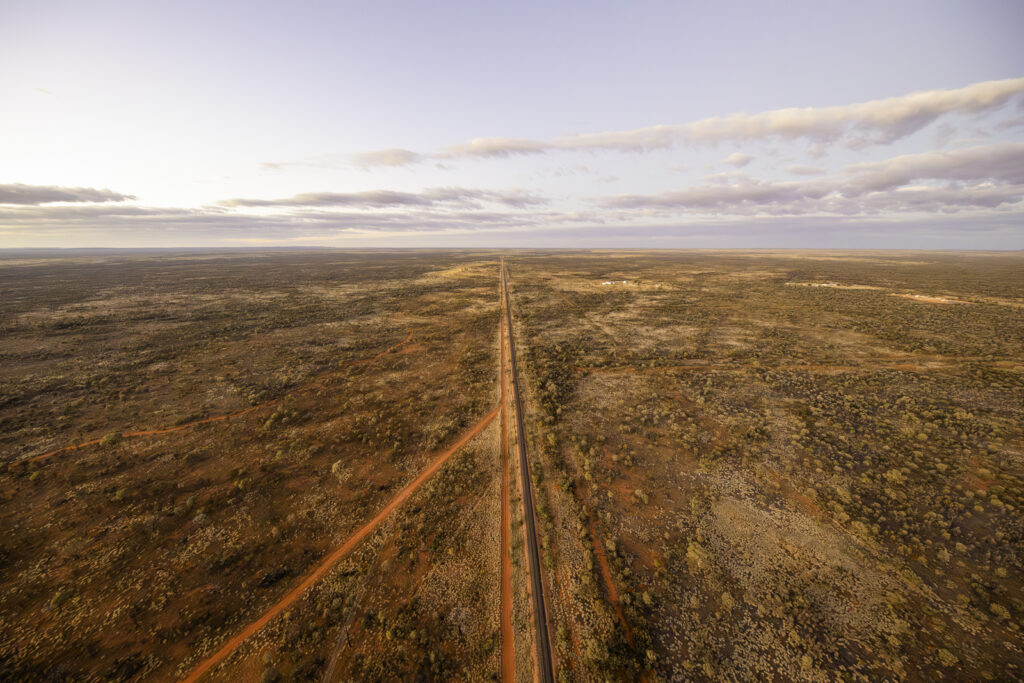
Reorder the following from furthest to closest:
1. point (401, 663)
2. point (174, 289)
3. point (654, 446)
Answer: point (174, 289) → point (654, 446) → point (401, 663)

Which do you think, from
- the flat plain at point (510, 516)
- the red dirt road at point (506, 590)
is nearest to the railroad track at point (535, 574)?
the flat plain at point (510, 516)

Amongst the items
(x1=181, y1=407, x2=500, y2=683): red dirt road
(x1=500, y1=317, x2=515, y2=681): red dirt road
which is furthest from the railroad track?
(x1=181, y1=407, x2=500, y2=683): red dirt road

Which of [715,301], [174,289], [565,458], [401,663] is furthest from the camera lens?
[174,289]

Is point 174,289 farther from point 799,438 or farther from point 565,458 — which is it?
point 799,438

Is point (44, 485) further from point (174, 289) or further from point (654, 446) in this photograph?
point (174, 289)

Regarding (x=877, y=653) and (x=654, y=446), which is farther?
(x=654, y=446)

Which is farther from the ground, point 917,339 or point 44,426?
point 917,339

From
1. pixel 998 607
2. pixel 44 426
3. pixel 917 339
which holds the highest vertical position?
pixel 917 339

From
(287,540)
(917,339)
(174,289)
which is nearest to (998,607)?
(287,540)
